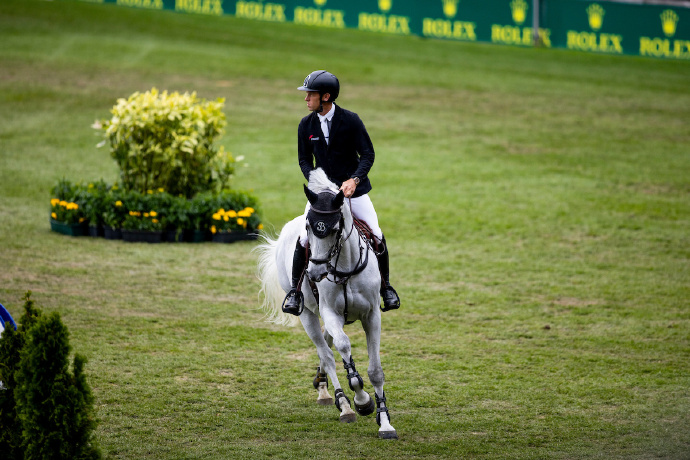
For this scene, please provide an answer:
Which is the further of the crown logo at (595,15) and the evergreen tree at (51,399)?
the crown logo at (595,15)

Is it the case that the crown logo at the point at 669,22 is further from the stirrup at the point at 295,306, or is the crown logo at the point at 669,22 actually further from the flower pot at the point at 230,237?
the stirrup at the point at 295,306

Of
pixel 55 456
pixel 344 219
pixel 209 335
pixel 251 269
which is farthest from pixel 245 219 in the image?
pixel 55 456

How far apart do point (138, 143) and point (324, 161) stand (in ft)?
25.8

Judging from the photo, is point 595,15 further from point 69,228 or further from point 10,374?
point 10,374

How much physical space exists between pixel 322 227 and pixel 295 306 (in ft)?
4.52

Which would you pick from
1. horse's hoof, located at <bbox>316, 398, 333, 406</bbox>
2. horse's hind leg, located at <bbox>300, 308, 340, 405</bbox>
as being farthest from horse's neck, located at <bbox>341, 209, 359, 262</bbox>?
horse's hoof, located at <bbox>316, 398, 333, 406</bbox>

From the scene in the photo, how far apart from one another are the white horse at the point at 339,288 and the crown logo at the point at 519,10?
26.2 meters

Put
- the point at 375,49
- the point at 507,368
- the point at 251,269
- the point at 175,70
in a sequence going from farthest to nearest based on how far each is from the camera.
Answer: the point at 375,49, the point at 175,70, the point at 251,269, the point at 507,368

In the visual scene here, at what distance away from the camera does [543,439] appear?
7.86m

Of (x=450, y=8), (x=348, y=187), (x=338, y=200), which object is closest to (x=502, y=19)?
(x=450, y=8)

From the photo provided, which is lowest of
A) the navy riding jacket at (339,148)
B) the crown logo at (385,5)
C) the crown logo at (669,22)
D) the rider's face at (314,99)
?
the navy riding jacket at (339,148)

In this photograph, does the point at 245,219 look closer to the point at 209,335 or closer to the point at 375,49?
the point at 209,335

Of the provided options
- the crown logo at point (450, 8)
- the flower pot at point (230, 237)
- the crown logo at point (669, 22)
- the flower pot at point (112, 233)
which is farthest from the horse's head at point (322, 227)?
the crown logo at point (450, 8)

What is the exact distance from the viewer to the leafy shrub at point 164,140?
15266 mm
